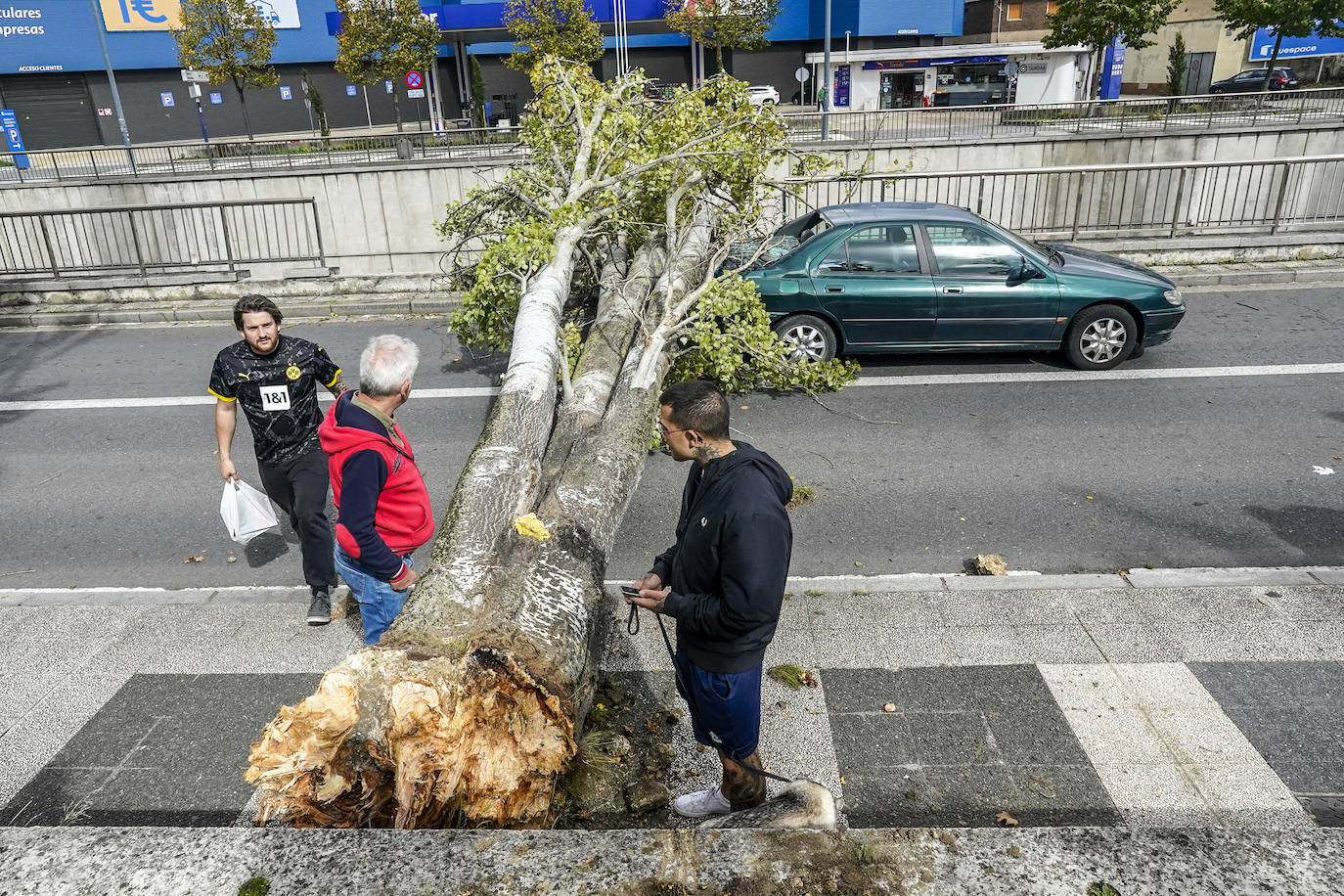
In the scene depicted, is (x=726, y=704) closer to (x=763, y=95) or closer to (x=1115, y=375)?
(x=1115, y=375)

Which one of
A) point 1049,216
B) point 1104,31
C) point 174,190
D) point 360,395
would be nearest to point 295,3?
point 174,190

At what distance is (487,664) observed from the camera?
315 cm

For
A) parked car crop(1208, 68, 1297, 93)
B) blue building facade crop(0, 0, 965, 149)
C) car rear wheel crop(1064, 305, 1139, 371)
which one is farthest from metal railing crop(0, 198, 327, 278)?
parked car crop(1208, 68, 1297, 93)

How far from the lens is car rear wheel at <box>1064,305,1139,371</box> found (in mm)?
8953

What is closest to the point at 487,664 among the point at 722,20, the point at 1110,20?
the point at 1110,20

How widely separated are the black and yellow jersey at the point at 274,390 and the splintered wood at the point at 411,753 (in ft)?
7.64

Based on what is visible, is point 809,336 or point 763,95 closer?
point 809,336

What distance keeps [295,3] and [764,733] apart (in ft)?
148

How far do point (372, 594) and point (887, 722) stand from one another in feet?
8.17

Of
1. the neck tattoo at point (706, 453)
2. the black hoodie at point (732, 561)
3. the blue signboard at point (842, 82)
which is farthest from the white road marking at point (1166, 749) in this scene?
the blue signboard at point (842, 82)

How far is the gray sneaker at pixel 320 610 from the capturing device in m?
5.15

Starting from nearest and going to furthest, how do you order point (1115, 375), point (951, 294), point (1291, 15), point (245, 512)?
point (245, 512), point (951, 294), point (1115, 375), point (1291, 15)

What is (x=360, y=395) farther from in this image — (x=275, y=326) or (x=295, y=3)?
(x=295, y=3)

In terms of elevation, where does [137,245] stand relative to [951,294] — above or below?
above
